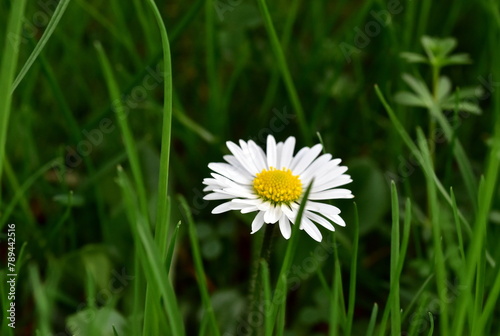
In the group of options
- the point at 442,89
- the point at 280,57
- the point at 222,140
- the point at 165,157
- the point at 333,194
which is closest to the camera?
the point at 165,157

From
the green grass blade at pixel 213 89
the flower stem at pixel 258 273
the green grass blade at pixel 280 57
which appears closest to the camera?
the flower stem at pixel 258 273

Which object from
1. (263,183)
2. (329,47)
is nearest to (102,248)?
(263,183)

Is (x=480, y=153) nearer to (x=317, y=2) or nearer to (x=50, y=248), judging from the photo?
(x=317, y=2)

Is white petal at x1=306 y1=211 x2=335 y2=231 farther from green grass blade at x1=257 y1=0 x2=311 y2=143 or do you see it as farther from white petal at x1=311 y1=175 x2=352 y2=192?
green grass blade at x1=257 y1=0 x2=311 y2=143

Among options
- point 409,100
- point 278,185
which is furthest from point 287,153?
point 409,100

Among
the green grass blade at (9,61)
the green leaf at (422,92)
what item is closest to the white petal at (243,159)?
the green grass blade at (9,61)

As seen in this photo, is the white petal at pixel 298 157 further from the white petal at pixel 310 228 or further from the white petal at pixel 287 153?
the white petal at pixel 310 228

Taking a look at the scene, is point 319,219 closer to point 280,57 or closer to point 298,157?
point 298,157
